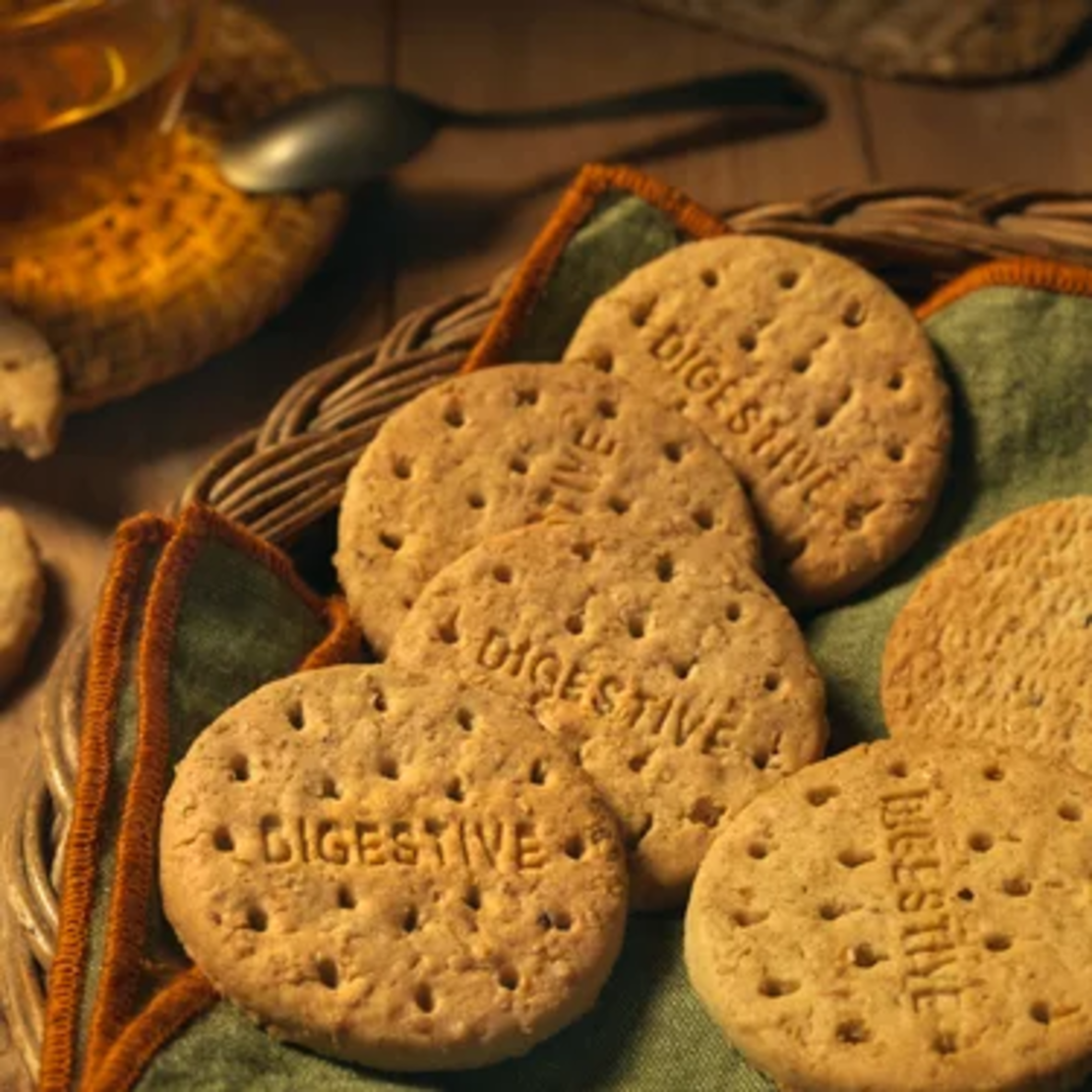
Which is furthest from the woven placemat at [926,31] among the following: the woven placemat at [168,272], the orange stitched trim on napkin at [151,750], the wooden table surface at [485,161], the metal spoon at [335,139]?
the orange stitched trim on napkin at [151,750]

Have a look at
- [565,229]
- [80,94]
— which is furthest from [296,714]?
[80,94]

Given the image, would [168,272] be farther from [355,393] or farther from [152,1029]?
[152,1029]

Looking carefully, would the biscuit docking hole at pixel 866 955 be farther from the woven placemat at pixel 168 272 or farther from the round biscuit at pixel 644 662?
the woven placemat at pixel 168 272

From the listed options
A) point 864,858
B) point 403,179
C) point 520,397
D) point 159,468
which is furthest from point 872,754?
point 403,179

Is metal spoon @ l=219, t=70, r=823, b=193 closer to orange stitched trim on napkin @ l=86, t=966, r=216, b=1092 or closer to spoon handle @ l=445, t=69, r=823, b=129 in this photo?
spoon handle @ l=445, t=69, r=823, b=129

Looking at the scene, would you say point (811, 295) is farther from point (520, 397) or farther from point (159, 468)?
point (159, 468)

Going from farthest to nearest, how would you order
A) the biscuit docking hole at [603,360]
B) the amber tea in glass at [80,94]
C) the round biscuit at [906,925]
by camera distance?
the amber tea in glass at [80,94] → the biscuit docking hole at [603,360] → the round biscuit at [906,925]
